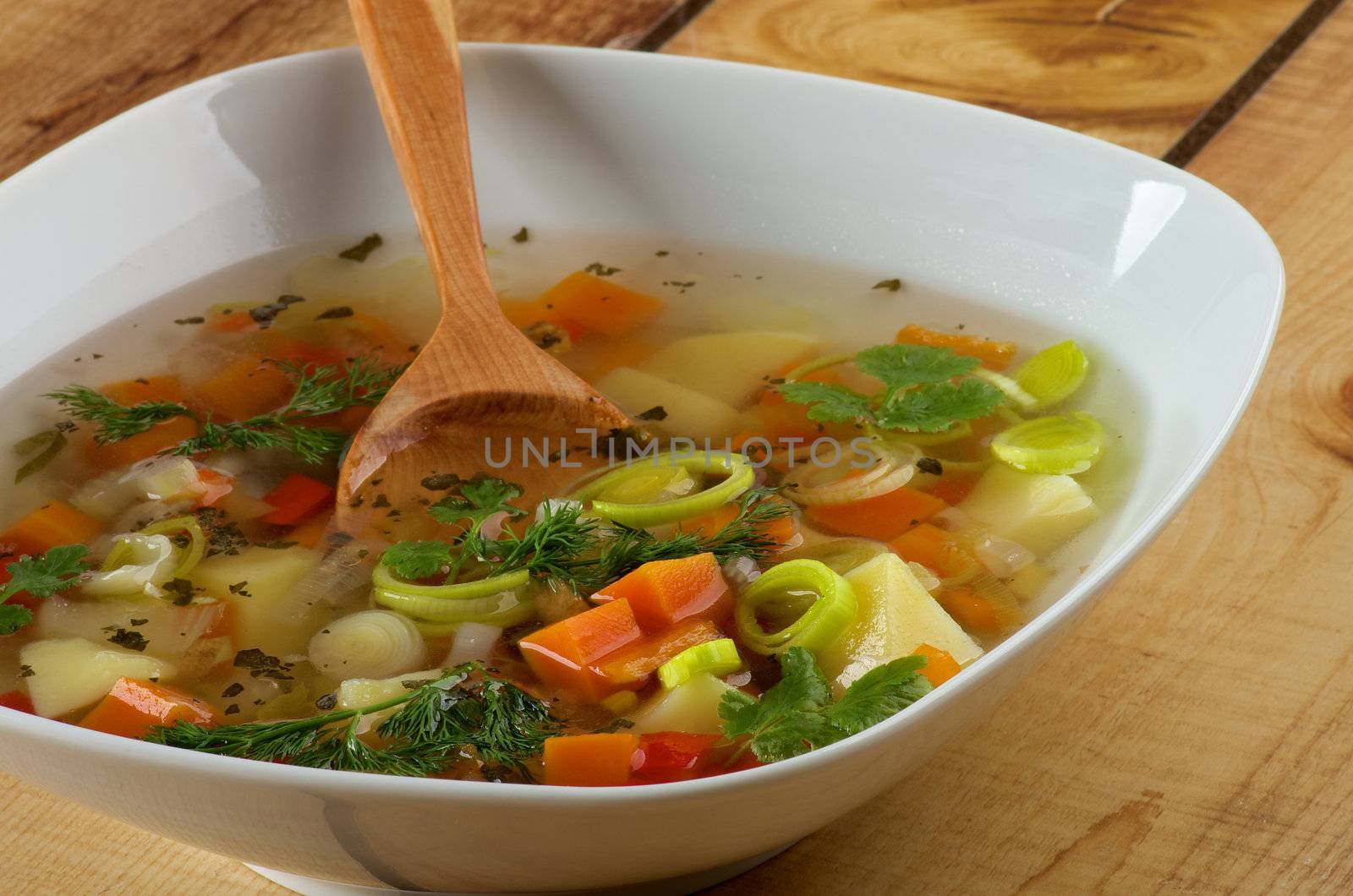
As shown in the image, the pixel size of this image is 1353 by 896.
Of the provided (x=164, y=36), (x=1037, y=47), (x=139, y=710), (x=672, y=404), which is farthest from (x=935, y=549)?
(x=164, y=36)

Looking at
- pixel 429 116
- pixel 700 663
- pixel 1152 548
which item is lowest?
pixel 1152 548

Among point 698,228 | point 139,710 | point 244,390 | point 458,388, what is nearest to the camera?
point 139,710

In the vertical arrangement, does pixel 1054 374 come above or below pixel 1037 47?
below

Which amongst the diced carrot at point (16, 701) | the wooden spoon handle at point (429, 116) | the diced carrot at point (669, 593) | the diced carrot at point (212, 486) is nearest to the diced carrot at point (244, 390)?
the diced carrot at point (212, 486)

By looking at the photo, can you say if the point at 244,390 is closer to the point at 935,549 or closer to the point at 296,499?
the point at 296,499

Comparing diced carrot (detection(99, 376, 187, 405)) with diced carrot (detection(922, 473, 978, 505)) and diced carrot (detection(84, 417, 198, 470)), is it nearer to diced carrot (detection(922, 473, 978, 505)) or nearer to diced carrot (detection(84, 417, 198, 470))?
diced carrot (detection(84, 417, 198, 470))

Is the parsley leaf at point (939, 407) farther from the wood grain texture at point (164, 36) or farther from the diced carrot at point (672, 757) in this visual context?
the wood grain texture at point (164, 36)

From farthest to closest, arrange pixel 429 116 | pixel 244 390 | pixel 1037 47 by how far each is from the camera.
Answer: pixel 1037 47
pixel 429 116
pixel 244 390
